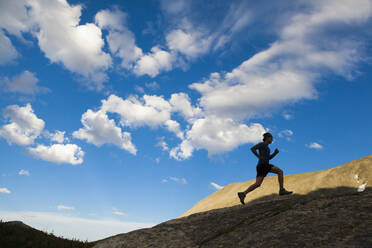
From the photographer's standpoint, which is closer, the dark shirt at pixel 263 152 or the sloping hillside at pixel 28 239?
the sloping hillside at pixel 28 239

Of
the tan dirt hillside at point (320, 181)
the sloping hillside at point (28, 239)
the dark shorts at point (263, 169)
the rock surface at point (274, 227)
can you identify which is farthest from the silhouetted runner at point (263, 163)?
the tan dirt hillside at point (320, 181)

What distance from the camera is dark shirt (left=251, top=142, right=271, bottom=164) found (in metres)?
9.32

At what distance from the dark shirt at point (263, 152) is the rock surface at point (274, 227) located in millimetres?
1310

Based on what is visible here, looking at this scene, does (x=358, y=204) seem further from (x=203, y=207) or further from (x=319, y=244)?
(x=203, y=207)

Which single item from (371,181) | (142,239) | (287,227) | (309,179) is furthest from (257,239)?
(309,179)

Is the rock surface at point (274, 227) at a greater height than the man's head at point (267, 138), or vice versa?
the man's head at point (267, 138)

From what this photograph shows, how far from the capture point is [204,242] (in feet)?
21.6

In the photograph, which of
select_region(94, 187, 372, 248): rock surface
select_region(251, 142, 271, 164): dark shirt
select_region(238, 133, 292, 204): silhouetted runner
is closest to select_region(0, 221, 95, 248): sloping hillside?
select_region(94, 187, 372, 248): rock surface

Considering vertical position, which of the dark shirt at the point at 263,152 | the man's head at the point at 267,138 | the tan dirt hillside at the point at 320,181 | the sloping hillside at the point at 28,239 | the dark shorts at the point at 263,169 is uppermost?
the tan dirt hillside at the point at 320,181

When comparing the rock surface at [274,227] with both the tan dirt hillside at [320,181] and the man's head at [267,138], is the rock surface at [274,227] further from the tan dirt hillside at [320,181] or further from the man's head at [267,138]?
the tan dirt hillside at [320,181]

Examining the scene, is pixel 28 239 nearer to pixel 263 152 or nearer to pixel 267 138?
pixel 263 152

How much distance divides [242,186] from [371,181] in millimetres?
26202

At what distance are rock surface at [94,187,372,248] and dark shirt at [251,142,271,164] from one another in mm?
1310

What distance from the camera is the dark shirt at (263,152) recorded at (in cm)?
932
